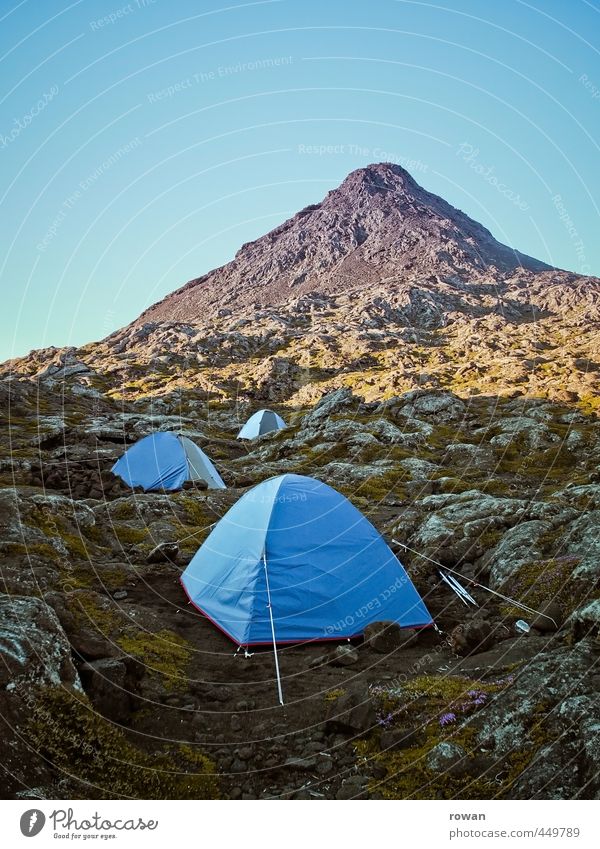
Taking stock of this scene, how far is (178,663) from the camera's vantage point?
32.2 ft

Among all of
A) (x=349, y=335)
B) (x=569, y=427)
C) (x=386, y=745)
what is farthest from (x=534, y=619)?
(x=349, y=335)

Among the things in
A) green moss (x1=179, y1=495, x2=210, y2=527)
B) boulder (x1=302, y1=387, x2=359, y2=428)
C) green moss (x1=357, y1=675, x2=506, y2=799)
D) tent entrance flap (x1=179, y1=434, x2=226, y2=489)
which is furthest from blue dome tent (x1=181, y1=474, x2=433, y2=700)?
boulder (x1=302, y1=387, x2=359, y2=428)

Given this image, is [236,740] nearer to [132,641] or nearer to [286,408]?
[132,641]

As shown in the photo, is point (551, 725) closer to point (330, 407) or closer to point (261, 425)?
point (261, 425)

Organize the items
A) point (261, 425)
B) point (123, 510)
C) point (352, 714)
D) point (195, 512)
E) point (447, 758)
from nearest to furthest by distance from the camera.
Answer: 1. point (447, 758)
2. point (352, 714)
3. point (123, 510)
4. point (195, 512)
5. point (261, 425)

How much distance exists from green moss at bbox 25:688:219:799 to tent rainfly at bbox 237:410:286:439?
51880 mm

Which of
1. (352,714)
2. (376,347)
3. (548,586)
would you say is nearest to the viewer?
(352,714)

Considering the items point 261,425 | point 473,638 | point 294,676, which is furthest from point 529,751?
point 261,425

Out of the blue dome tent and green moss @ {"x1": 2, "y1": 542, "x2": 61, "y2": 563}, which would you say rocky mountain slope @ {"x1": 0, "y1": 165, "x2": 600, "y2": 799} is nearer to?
green moss @ {"x1": 2, "y1": 542, "x2": 61, "y2": 563}

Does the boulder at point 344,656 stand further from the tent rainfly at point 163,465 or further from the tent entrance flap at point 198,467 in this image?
the tent entrance flap at point 198,467

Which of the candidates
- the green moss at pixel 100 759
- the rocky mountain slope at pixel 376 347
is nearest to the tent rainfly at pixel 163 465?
the green moss at pixel 100 759

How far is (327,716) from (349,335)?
123m

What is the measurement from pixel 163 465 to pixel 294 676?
2210 cm

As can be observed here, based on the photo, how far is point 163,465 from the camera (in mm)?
30031
